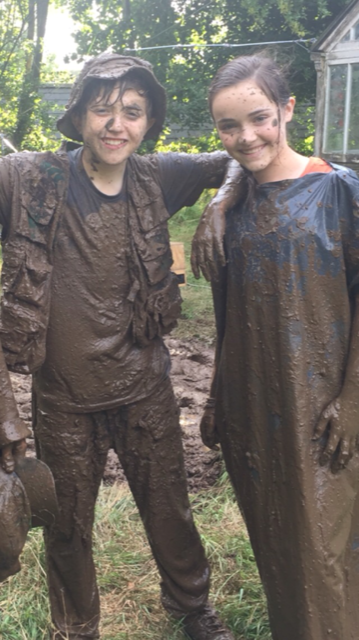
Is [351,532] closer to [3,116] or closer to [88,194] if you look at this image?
[88,194]

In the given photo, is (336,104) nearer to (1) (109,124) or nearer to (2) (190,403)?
(2) (190,403)

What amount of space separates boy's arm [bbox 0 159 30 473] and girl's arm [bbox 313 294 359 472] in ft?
3.10

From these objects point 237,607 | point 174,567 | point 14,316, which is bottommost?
point 237,607

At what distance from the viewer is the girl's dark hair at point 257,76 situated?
1.99m

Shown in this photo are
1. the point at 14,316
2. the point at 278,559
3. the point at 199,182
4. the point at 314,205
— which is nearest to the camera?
the point at 314,205

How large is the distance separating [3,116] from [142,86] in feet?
27.3

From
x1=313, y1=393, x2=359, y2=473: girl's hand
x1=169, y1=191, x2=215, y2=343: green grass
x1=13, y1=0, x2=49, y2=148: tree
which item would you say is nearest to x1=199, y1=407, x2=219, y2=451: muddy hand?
x1=313, y1=393, x2=359, y2=473: girl's hand

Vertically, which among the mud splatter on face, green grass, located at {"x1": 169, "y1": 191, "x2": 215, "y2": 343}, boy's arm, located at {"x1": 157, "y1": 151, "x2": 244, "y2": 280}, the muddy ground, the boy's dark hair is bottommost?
the muddy ground

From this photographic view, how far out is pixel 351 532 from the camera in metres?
2.04

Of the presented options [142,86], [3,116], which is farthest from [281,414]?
[3,116]

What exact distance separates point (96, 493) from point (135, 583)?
2.67ft

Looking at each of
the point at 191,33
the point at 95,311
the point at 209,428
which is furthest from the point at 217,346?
the point at 191,33

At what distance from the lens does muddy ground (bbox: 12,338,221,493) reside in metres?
4.15

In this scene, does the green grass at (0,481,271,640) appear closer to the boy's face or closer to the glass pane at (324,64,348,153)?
the boy's face
